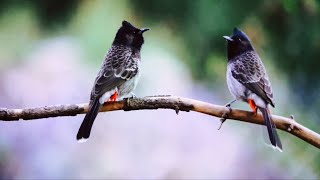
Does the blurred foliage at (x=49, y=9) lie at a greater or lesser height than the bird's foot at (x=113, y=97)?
greater

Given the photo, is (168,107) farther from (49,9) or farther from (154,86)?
(49,9)

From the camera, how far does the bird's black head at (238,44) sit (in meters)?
3.10

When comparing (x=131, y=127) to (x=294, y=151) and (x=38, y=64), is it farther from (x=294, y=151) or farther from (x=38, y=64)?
(x=294, y=151)

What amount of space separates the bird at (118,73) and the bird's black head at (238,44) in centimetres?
44

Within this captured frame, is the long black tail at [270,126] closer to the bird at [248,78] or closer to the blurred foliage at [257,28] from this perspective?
the bird at [248,78]

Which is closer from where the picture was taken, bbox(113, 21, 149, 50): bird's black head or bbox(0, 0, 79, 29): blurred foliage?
bbox(113, 21, 149, 50): bird's black head

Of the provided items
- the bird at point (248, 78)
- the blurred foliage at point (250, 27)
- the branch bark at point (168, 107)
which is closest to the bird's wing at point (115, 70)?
the branch bark at point (168, 107)

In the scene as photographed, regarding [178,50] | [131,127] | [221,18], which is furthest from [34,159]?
[221,18]

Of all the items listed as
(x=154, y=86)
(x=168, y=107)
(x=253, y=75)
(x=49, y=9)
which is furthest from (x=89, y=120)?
(x=253, y=75)

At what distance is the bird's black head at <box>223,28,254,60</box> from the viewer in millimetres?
3100

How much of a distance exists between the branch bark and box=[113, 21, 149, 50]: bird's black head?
0.31m

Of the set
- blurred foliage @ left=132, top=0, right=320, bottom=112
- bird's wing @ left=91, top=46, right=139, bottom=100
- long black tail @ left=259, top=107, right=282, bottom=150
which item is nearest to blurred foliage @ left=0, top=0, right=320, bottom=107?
blurred foliage @ left=132, top=0, right=320, bottom=112

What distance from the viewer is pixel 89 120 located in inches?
113

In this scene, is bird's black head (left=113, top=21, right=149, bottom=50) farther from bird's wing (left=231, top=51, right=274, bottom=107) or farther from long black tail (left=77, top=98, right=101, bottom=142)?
bird's wing (left=231, top=51, right=274, bottom=107)
